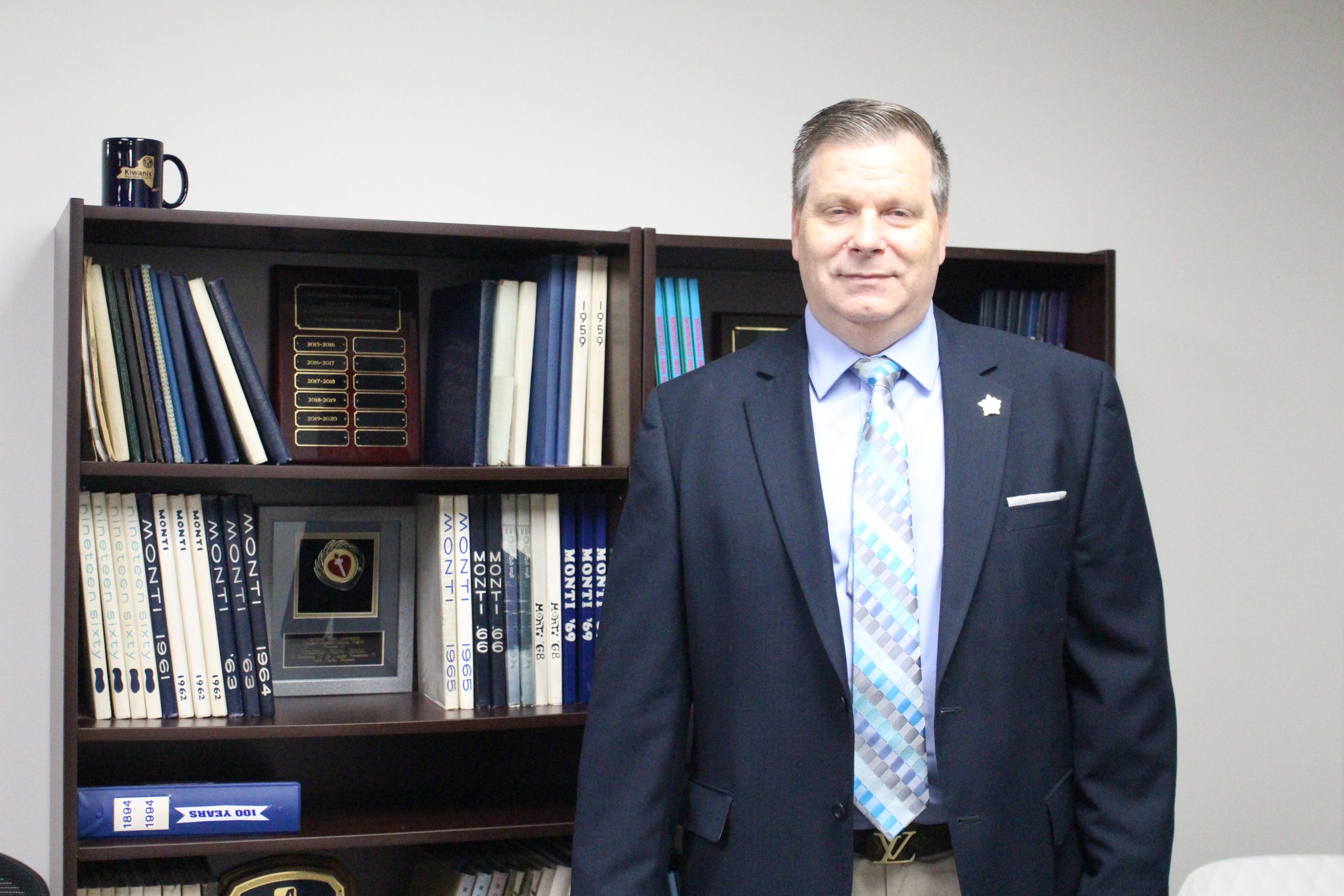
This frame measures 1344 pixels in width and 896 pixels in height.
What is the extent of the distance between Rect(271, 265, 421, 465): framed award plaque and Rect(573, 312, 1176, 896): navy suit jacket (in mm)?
664

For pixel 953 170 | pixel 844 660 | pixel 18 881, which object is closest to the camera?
pixel 844 660

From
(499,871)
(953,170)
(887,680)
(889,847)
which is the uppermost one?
(953,170)

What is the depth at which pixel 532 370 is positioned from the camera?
2.18 meters

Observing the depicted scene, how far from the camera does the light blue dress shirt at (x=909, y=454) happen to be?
5.07ft

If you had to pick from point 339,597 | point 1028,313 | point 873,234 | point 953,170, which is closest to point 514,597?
point 339,597

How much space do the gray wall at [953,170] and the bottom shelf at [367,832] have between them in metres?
0.29

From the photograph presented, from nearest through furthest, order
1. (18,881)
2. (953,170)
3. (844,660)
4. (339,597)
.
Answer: (844,660), (18,881), (339,597), (953,170)

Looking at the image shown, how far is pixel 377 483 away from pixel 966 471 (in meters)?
1.20

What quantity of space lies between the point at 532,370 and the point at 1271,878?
1.35 meters

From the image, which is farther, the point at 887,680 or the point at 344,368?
the point at 344,368

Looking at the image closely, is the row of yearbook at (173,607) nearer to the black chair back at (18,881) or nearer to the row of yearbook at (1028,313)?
the black chair back at (18,881)

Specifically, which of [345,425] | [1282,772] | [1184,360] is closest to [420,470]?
[345,425]

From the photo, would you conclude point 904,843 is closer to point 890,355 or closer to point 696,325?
point 890,355

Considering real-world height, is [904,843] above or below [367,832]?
above
